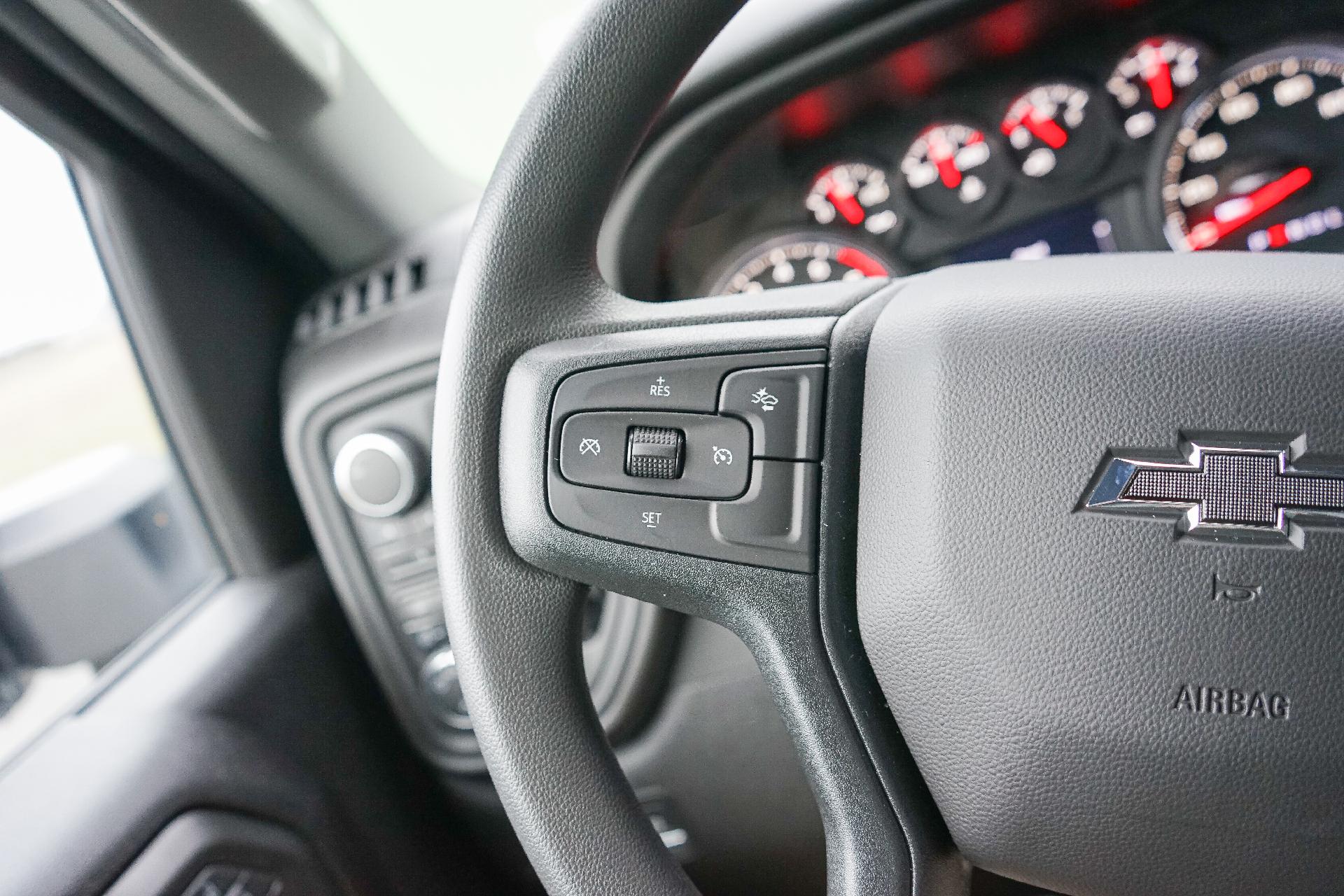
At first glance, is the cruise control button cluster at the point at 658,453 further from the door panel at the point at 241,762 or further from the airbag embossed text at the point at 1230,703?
the door panel at the point at 241,762

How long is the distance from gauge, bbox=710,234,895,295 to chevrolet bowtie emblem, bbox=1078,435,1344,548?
0.68m

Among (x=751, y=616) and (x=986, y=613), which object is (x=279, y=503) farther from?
(x=986, y=613)

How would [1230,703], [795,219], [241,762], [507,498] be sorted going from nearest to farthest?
1. [1230,703]
2. [507,498]
3. [241,762]
4. [795,219]

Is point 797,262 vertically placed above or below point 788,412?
above

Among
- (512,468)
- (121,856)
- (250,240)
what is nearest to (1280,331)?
(512,468)

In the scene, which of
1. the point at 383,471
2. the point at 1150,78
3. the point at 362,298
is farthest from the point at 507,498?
the point at 1150,78

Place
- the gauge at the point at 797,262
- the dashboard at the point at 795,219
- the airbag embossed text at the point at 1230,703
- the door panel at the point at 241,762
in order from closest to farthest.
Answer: the airbag embossed text at the point at 1230,703
the door panel at the point at 241,762
the dashboard at the point at 795,219
the gauge at the point at 797,262

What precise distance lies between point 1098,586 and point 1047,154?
2.45 ft

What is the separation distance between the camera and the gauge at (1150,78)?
43.1 inches

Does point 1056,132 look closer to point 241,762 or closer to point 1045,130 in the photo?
point 1045,130

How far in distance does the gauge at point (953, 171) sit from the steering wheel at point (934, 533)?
54 centimetres

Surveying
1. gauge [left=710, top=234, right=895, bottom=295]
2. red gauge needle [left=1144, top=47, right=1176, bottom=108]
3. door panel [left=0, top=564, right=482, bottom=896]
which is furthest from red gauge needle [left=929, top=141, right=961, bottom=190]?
door panel [left=0, top=564, right=482, bottom=896]

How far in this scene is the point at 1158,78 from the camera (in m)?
1.11

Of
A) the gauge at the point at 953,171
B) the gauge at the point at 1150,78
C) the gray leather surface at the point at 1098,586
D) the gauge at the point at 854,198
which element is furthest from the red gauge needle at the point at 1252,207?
the gray leather surface at the point at 1098,586
